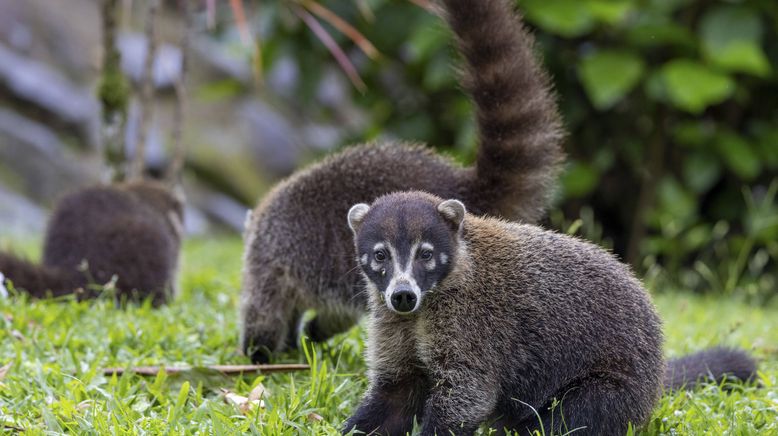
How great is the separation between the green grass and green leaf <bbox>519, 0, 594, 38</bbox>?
287cm

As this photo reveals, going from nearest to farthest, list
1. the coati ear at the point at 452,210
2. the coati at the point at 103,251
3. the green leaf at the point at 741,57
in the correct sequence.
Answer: the coati ear at the point at 452,210 → the coati at the point at 103,251 → the green leaf at the point at 741,57

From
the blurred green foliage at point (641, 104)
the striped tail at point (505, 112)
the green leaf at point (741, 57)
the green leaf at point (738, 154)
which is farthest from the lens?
the green leaf at point (738, 154)

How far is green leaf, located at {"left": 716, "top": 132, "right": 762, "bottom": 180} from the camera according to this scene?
841 centimetres

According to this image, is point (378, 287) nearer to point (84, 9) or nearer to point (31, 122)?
point (31, 122)

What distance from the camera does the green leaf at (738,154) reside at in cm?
841

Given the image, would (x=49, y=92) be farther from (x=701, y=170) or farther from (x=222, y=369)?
(x=222, y=369)

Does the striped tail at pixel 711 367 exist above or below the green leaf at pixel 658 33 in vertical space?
below

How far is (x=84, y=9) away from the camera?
543 inches

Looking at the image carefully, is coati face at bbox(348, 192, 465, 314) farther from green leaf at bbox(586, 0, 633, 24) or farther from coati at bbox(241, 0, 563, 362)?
green leaf at bbox(586, 0, 633, 24)

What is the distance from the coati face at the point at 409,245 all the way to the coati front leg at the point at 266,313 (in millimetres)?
1142

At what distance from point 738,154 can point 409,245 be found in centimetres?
569

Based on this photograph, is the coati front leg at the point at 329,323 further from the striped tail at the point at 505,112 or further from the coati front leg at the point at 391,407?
the coati front leg at the point at 391,407

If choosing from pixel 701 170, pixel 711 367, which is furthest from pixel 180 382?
pixel 701 170

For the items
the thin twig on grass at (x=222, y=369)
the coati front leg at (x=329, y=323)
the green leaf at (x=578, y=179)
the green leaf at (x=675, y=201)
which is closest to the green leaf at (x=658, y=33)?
the green leaf at (x=578, y=179)
